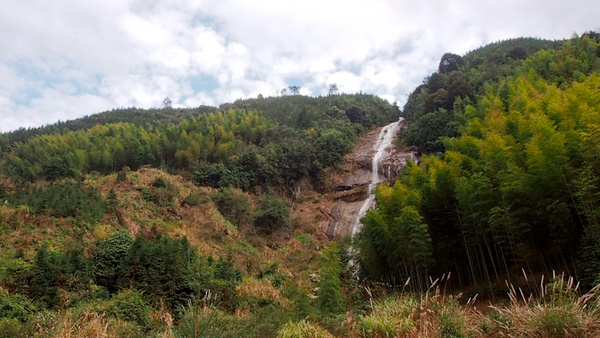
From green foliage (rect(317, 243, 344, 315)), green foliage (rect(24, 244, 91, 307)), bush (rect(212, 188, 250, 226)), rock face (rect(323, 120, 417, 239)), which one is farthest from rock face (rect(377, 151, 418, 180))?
green foliage (rect(24, 244, 91, 307))

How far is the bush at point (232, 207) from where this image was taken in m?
29.8

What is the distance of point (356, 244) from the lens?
62.5 feet

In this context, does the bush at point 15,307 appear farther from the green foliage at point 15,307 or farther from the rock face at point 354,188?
the rock face at point 354,188

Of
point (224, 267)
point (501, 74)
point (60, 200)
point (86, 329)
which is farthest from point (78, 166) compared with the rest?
point (501, 74)

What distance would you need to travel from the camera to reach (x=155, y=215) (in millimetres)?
24750

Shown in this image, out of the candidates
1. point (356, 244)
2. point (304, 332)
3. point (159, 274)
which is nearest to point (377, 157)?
point (356, 244)

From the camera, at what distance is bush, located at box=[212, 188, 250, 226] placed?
2980 centimetres

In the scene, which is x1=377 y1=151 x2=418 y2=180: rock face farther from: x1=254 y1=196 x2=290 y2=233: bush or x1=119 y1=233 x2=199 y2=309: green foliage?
x1=119 y1=233 x2=199 y2=309: green foliage

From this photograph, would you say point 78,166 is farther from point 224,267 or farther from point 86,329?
point 86,329

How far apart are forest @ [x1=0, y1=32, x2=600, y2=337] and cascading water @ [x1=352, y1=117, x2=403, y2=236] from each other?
9.94 feet

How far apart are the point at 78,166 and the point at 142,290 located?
23.5 metres

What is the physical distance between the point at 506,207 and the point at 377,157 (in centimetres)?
2706

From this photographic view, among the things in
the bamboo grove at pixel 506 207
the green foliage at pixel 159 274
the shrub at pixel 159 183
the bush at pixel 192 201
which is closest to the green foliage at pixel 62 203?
the green foliage at pixel 159 274

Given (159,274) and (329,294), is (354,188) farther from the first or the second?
(159,274)
